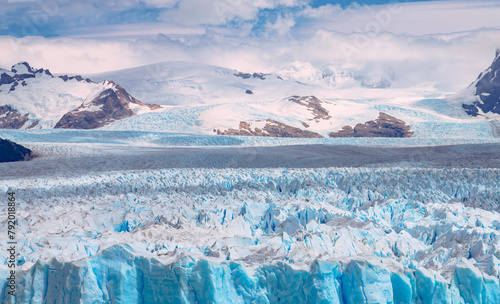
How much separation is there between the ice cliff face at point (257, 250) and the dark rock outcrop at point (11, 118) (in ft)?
180

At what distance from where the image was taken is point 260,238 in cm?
748

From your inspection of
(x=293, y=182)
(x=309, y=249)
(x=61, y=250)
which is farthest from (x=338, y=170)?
(x=61, y=250)

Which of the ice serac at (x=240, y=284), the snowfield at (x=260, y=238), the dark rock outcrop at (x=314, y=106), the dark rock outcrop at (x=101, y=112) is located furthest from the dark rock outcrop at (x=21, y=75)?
the ice serac at (x=240, y=284)

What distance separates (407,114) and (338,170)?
34627 millimetres

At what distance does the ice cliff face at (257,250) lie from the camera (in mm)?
5711

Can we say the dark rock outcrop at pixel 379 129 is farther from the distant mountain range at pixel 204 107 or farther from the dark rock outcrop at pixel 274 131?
the dark rock outcrop at pixel 274 131

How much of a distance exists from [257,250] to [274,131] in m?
36.7

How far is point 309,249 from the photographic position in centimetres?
670

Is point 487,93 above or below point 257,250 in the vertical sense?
below

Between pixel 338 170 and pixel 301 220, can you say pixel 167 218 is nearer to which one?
pixel 301 220

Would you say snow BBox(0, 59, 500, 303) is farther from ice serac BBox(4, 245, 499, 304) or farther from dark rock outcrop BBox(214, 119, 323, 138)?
dark rock outcrop BBox(214, 119, 323, 138)

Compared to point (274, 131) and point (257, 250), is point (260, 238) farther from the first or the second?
point (274, 131)

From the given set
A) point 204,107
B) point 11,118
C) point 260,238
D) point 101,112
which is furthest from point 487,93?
point 260,238

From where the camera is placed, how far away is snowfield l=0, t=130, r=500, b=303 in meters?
5.72
